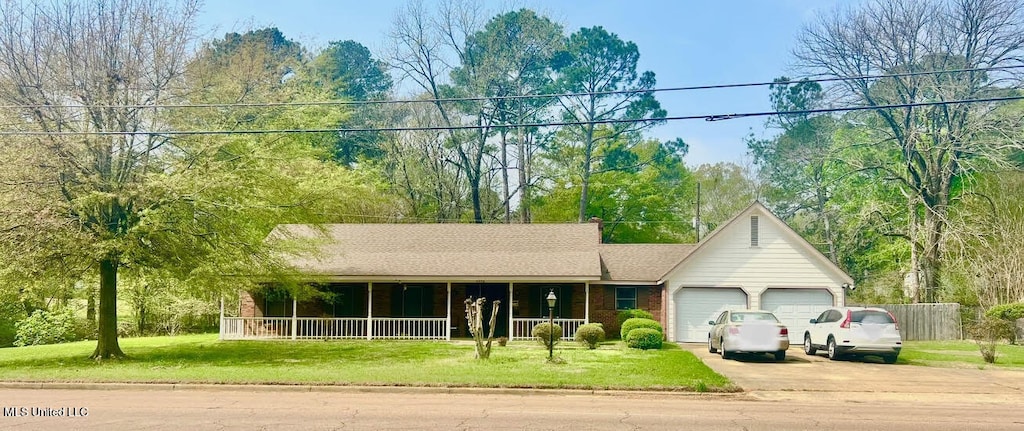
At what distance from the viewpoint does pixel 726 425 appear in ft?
39.8

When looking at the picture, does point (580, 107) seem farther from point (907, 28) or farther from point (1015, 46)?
point (1015, 46)

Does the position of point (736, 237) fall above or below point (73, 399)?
above

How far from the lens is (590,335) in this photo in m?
25.0

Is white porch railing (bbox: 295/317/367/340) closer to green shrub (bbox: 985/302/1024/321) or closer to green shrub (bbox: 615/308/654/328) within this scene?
green shrub (bbox: 615/308/654/328)

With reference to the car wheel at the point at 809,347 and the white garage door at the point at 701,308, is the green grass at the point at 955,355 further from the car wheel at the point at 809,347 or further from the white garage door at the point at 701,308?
the white garage door at the point at 701,308

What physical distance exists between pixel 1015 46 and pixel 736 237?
1478 centimetres

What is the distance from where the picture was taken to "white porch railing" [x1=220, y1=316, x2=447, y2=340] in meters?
29.3

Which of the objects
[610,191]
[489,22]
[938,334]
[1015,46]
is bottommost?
[938,334]

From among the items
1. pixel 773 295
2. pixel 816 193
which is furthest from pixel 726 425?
pixel 816 193

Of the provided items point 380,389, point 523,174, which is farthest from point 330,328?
point 523,174

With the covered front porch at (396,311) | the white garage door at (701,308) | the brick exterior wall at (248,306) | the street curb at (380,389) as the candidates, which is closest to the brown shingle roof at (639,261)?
the white garage door at (701,308)

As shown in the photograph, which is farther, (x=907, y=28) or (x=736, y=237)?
(x=907, y=28)

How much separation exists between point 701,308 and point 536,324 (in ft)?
19.4

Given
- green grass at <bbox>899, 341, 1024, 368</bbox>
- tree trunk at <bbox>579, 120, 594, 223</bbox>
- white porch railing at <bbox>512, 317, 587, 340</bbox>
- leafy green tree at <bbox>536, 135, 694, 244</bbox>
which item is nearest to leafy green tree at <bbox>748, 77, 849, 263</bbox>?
leafy green tree at <bbox>536, 135, 694, 244</bbox>
